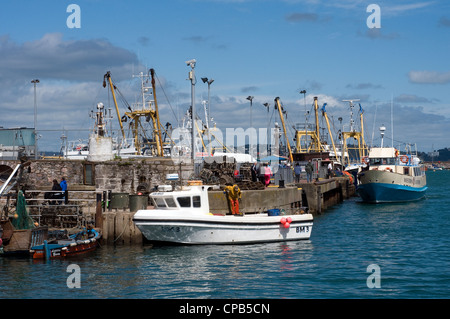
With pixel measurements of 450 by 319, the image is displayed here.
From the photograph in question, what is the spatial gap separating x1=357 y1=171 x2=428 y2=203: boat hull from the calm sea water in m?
18.5

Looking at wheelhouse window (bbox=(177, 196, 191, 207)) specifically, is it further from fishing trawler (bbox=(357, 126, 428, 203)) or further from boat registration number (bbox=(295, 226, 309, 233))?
fishing trawler (bbox=(357, 126, 428, 203))

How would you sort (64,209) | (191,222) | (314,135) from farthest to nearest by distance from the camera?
(314,135) → (64,209) → (191,222)

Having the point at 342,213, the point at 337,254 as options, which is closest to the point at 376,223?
the point at 342,213

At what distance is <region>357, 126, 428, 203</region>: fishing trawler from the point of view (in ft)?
156

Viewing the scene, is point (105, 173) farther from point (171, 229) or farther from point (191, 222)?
point (191, 222)

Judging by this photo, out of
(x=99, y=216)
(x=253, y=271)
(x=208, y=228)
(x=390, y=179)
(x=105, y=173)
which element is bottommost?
(x=253, y=271)

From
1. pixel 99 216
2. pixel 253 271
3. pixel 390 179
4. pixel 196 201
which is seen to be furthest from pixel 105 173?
pixel 390 179

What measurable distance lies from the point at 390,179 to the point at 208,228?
90.1ft

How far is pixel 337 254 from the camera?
944 inches

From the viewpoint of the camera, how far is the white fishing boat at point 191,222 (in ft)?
78.7

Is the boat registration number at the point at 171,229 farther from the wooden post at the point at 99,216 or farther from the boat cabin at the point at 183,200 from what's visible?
the wooden post at the point at 99,216

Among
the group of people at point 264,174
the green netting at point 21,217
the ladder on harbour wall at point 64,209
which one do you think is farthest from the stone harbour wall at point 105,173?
the group of people at point 264,174

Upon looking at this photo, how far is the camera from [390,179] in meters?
47.7

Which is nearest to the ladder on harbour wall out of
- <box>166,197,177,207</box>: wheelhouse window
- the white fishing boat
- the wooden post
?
the wooden post
